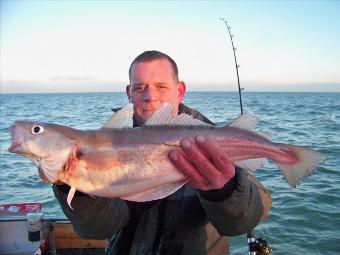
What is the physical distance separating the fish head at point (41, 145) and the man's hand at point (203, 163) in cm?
91

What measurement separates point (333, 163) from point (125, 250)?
45.7ft

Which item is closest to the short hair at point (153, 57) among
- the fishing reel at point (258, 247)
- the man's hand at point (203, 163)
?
the man's hand at point (203, 163)

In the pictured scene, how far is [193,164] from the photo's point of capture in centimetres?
335

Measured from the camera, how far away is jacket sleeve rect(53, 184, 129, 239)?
139 inches

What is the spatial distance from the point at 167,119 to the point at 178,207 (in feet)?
3.50

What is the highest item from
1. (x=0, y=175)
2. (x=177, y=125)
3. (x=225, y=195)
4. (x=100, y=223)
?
(x=177, y=125)

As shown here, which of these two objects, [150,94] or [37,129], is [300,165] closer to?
[150,94]

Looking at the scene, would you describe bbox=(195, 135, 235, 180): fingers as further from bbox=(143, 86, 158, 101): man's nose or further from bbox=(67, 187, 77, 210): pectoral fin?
bbox=(143, 86, 158, 101): man's nose

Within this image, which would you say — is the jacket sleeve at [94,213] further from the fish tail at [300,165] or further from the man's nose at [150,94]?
the fish tail at [300,165]

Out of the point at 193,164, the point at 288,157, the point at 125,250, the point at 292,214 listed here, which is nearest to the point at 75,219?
the point at 125,250

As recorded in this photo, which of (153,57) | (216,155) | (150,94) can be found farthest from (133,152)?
(153,57)

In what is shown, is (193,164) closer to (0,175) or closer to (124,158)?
(124,158)

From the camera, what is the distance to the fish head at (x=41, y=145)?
3211 mm

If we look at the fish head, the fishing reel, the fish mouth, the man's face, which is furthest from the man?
the fishing reel
